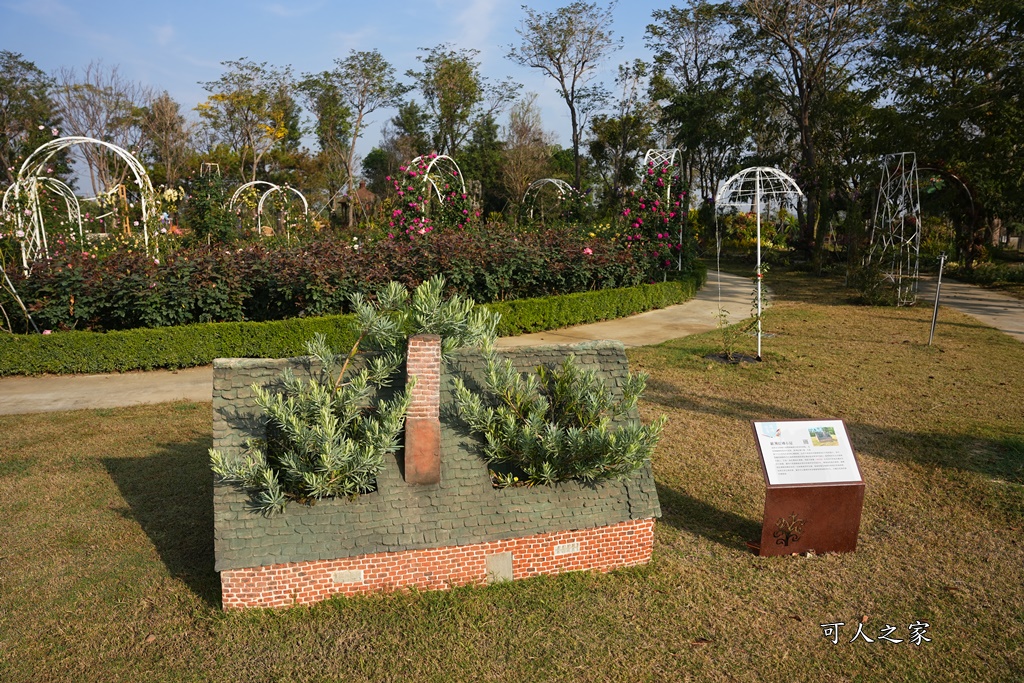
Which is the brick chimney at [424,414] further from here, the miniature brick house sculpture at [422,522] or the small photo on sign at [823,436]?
the small photo on sign at [823,436]

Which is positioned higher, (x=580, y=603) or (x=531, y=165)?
(x=531, y=165)

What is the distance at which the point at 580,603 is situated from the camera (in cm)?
432

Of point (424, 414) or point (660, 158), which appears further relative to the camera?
point (660, 158)

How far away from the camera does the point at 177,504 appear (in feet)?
19.0

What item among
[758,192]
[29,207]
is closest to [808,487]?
[758,192]

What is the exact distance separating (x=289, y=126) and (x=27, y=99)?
43.4ft

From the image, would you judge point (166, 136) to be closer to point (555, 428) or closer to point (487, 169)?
point (487, 169)

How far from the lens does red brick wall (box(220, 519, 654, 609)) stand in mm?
4117

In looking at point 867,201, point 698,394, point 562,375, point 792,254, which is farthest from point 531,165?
point 562,375

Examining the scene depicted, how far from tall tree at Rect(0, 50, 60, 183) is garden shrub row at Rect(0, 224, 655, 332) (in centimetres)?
2810

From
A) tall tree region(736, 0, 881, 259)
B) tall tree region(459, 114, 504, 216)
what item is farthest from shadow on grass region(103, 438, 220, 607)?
tall tree region(459, 114, 504, 216)

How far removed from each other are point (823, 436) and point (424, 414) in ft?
9.00

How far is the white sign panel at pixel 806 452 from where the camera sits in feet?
15.9

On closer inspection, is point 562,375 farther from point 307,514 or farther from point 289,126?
point 289,126
